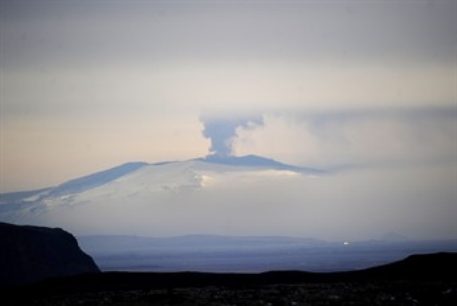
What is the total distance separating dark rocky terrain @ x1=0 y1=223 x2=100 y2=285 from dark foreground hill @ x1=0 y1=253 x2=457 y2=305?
50.2 metres

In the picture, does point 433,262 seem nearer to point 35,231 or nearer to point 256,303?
point 256,303

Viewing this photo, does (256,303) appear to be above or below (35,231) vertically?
below

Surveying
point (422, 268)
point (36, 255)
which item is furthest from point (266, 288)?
point (36, 255)

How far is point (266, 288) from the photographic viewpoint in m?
47.3

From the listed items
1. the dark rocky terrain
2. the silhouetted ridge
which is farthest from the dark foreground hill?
the dark rocky terrain

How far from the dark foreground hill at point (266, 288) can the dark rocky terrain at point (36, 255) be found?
50.2 m

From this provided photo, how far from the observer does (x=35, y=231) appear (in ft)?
377

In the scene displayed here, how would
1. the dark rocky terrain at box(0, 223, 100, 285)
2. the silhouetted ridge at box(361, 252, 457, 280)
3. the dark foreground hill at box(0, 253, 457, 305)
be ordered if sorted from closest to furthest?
the dark foreground hill at box(0, 253, 457, 305) → the silhouetted ridge at box(361, 252, 457, 280) → the dark rocky terrain at box(0, 223, 100, 285)

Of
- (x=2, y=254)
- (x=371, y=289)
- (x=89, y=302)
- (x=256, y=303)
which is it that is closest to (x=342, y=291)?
(x=371, y=289)

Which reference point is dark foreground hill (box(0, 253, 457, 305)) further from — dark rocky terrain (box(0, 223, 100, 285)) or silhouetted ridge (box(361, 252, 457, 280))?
dark rocky terrain (box(0, 223, 100, 285))

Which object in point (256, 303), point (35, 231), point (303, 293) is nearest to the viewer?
point (256, 303)

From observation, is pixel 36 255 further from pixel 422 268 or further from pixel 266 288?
pixel 422 268

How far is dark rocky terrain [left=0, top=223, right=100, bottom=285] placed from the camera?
106 meters

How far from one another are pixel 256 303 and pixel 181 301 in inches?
210
